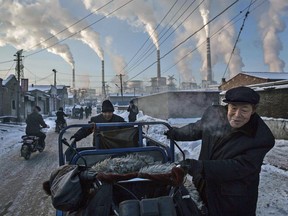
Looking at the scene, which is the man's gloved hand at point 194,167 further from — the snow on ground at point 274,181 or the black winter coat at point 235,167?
the snow on ground at point 274,181

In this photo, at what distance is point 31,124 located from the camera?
9.81 metres

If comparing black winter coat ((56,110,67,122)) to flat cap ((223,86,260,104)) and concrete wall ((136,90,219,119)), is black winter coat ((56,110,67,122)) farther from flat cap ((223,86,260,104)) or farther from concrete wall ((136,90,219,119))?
flat cap ((223,86,260,104))

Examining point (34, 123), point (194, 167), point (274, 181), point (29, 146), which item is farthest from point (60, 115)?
point (194, 167)

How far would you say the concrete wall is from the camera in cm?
2352

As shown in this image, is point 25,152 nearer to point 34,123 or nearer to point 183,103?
point 34,123

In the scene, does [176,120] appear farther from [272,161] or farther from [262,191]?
[262,191]

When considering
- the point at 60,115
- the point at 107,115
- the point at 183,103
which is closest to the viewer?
the point at 107,115

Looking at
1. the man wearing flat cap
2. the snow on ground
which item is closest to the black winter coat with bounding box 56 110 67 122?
the snow on ground

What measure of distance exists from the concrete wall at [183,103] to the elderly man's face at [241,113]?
21.0 metres

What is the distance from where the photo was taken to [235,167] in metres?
2.09

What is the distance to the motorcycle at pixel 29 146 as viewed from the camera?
880 centimetres

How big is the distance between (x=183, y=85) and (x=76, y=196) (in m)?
94.1

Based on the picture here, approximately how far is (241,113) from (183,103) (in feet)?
71.7

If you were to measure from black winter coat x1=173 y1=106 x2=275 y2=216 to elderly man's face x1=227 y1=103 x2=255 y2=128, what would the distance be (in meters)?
0.04
